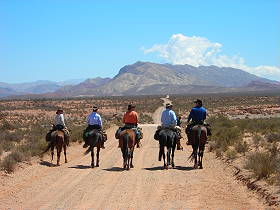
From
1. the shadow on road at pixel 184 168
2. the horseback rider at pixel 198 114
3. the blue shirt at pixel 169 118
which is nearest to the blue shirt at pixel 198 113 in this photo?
the horseback rider at pixel 198 114

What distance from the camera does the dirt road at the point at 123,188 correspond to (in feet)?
38.6

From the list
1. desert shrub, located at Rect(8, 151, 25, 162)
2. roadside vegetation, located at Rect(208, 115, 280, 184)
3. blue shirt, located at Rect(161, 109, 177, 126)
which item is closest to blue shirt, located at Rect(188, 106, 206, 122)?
blue shirt, located at Rect(161, 109, 177, 126)

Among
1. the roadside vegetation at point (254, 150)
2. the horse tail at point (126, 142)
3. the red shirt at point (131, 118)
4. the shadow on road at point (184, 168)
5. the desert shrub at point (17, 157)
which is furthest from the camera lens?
the desert shrub at point (17, 157)

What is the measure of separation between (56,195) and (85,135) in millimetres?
6232

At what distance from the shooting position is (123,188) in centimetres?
1377

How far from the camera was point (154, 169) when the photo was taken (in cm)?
1767

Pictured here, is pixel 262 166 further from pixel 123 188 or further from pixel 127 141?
pixel 127 141

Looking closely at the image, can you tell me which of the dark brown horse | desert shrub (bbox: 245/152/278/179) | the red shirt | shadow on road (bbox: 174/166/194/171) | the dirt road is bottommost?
shadow on road (bbox: 174/166/194/171)

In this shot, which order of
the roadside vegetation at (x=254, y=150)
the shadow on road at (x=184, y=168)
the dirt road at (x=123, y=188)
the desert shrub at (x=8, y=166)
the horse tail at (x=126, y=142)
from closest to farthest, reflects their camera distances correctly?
1. the dirt road at (x=123, y=188)
2. the roadside vegetation at (x=254, y=150)
3. the desert shrub at (x=8, y=166)
4. the shadow on road at (x=184, y=168)
5. the horse tail at (x=126, y=142)

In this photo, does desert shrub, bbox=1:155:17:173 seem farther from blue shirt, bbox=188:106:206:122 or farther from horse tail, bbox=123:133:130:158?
blue shirt, bbox=188:106:206:122

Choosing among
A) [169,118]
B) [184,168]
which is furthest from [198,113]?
[184,168]

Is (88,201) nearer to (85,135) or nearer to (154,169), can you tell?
(154,169)

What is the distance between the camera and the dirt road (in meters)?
11.8

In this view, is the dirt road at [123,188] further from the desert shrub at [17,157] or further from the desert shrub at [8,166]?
the desert shrub at [17,157]
